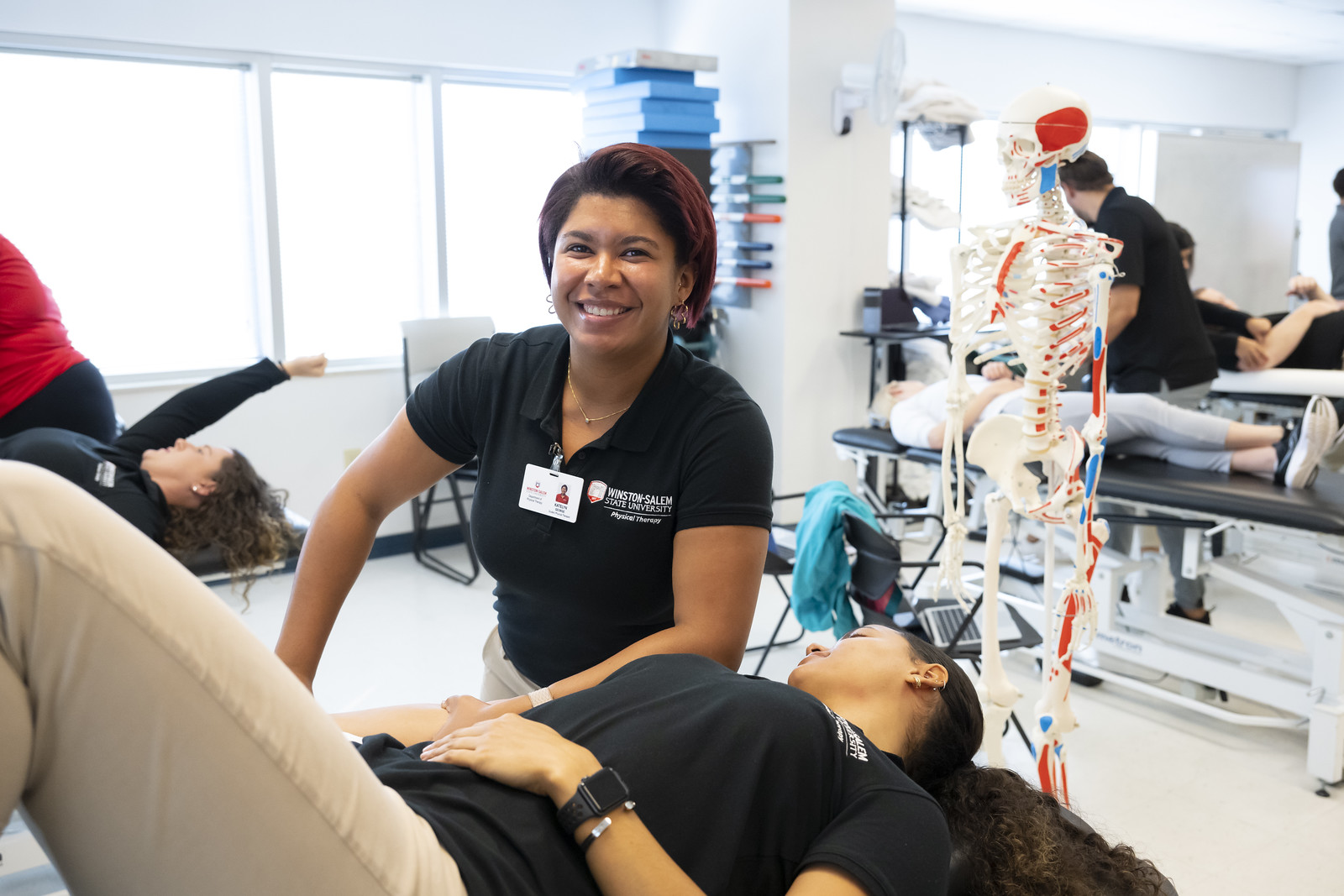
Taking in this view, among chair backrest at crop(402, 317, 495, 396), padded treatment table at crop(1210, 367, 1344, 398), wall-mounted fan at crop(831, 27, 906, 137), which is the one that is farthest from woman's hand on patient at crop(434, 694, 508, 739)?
padded treatment table at crop(1210, 367, 1344, 398)

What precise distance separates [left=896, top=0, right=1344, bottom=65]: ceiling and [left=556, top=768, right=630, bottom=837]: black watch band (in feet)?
20.1

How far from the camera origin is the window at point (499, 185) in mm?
4840

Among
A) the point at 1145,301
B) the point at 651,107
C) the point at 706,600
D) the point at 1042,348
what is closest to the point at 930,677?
the point at 706,600

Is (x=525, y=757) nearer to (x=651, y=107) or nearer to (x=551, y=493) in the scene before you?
(x=551, y=493)

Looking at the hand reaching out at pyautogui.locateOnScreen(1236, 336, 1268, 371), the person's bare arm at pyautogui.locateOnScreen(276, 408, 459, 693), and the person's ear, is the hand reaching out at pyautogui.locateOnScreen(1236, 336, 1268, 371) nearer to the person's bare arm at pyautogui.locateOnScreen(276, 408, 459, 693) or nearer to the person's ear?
the person's ear

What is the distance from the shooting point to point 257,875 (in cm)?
83

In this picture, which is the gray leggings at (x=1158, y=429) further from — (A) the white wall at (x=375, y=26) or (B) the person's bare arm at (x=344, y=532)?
(A) the white wall at (x=375, y=26)

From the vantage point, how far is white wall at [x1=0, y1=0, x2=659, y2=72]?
3797mm

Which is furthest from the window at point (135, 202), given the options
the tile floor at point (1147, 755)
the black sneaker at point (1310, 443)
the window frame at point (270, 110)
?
the black sneaker at point (1310, 443)

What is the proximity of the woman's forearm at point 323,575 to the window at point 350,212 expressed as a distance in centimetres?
325

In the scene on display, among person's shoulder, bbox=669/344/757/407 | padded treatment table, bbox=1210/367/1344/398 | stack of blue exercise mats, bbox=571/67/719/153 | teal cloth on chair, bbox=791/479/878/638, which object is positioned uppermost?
stack of blue exercise mats, bbox=571/67/719/153

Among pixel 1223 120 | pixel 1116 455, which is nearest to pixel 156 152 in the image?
pixel 1116 455

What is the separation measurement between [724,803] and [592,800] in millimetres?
148

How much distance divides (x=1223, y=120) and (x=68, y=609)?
988cm
